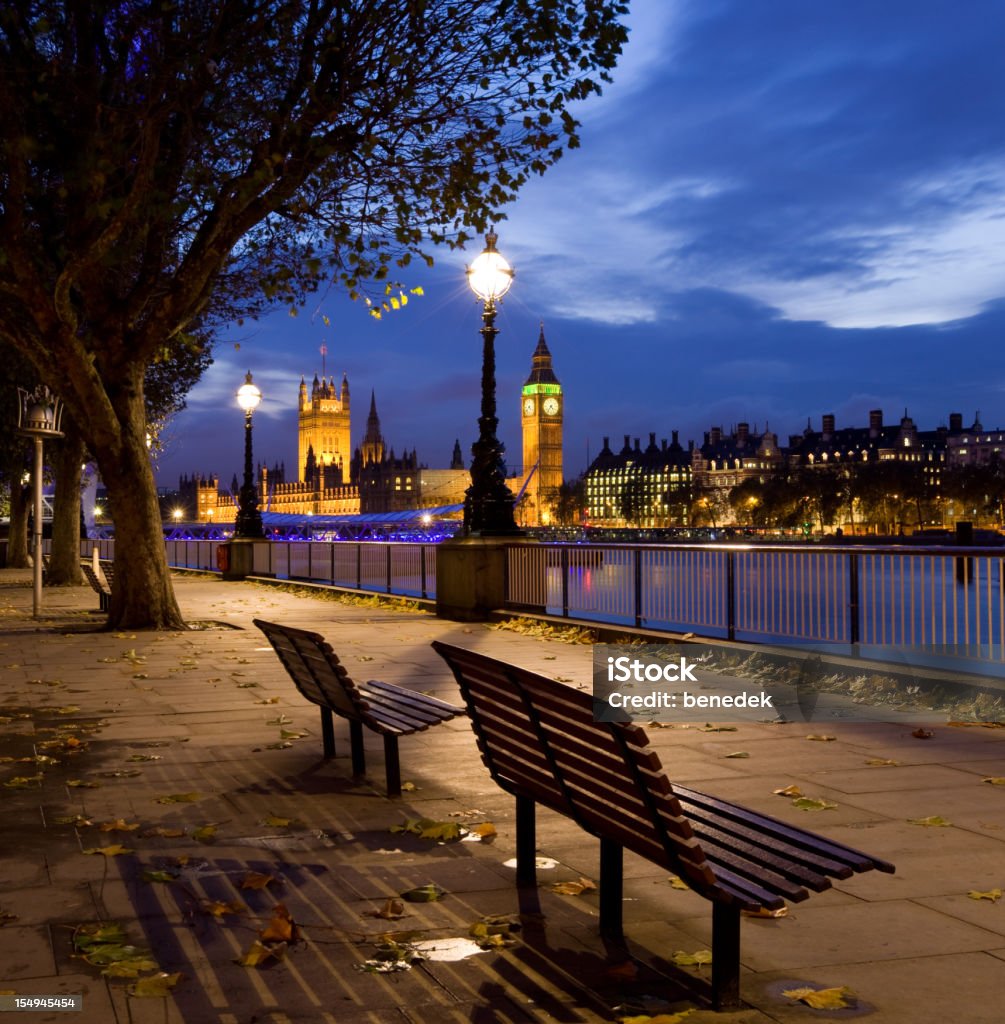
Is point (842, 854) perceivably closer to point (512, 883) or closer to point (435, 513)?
point (512, 883)

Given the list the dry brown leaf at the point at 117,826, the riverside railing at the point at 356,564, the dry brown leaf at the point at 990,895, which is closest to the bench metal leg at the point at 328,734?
the dry brown leaf at the point at 117,826

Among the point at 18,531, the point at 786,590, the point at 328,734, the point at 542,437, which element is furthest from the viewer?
the point at 542,437

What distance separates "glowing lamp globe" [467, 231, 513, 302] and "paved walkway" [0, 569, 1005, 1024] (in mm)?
9395

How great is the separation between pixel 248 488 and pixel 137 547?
17.4 meters

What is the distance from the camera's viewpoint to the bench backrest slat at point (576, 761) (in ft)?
12.3

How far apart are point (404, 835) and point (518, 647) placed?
8.52 m

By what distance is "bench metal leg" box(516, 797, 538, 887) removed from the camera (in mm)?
5027

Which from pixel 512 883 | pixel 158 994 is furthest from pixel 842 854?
pixel 158 994

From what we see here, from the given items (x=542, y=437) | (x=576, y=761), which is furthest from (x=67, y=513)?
(x=542, y=437)

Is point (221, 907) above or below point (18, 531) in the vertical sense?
below

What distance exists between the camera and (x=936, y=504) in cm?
13300

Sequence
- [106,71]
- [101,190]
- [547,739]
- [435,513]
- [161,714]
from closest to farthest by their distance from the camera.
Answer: [547,739] < [161,714] < [101,190] < [106,71] < [435,513]

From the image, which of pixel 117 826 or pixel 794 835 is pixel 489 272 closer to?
pixel 117 826

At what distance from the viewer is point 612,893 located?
4.35 meters
